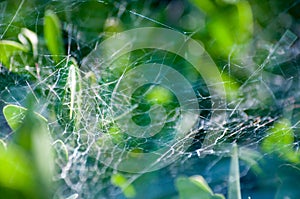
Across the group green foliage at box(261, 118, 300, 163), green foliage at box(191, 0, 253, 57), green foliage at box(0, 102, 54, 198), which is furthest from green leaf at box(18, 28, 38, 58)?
green foliage at box(0, 102, 54, 198)

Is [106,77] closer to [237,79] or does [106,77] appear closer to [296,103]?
[237,79]

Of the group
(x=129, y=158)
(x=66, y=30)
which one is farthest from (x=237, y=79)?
(x=66, y=30)

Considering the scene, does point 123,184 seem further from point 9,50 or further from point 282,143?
point 9,50

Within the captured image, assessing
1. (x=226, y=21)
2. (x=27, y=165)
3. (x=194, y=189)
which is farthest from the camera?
(x=226, y=21)

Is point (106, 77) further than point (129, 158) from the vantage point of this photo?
Yes

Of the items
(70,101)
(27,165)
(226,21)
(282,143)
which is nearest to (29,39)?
(70,101)

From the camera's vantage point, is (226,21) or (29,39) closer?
(226,21)
